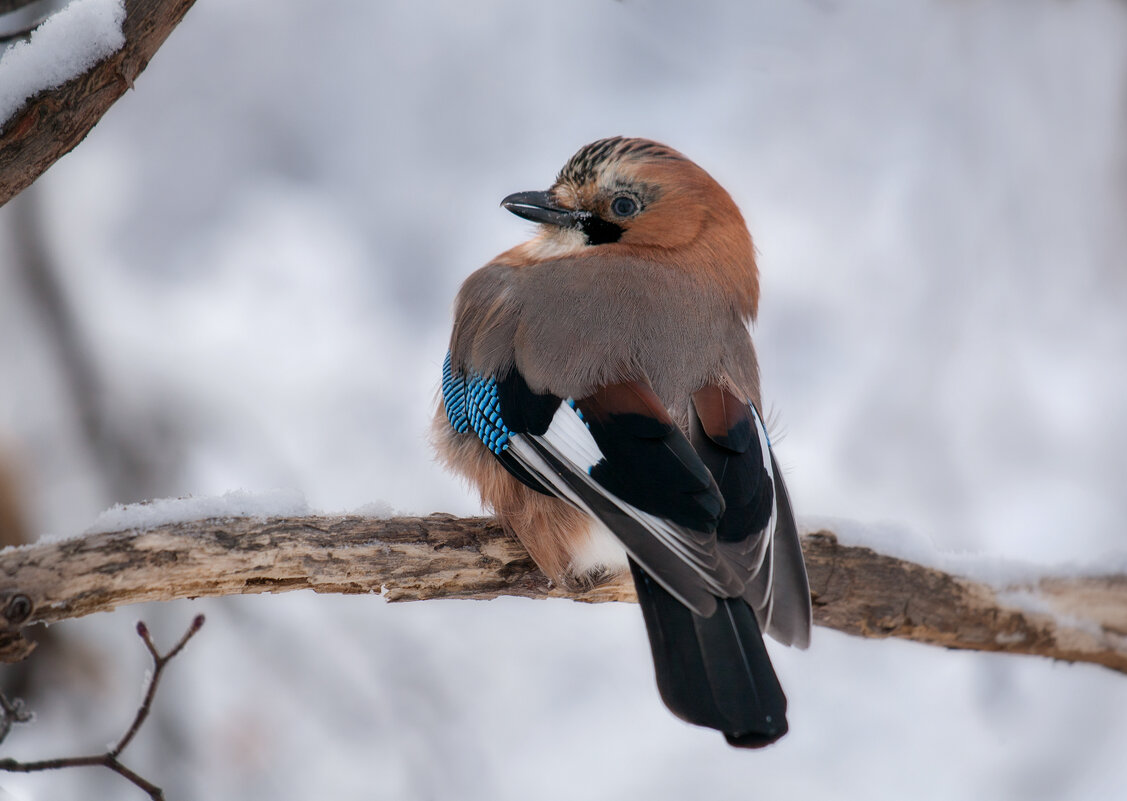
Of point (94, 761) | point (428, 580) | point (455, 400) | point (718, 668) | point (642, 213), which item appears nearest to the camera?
point (94, 761)

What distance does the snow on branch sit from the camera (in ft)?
6.84

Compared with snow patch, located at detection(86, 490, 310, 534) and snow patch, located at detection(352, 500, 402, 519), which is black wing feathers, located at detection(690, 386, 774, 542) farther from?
snow patch, located at detection(86, 490, 310, 534)

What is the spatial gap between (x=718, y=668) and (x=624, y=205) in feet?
5.06

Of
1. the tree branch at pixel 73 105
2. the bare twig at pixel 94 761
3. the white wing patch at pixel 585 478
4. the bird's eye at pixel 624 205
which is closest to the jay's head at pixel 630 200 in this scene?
the bird's eye at pixel 624 205

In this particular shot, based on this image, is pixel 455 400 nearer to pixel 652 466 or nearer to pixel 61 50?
pixel 652 466

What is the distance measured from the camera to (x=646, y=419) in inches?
92.2

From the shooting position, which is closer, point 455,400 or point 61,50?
point 61,50

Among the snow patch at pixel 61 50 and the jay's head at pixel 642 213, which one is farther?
the jay's head at pixel 642 213

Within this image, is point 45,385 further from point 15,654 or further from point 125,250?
point 15,654

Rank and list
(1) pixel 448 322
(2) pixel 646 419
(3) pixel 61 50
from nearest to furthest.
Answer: (3) pixel 61 50 → (2) pixel 646 419 → (1) pixel 448 322

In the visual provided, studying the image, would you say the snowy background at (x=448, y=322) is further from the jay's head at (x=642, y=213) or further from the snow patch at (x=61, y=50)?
the snow patch at (x=61, y=50)

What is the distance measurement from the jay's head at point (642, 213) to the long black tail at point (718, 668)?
1204 millimetres

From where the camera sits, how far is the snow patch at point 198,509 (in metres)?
2.20

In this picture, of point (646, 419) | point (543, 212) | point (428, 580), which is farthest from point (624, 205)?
point (428, 580)
